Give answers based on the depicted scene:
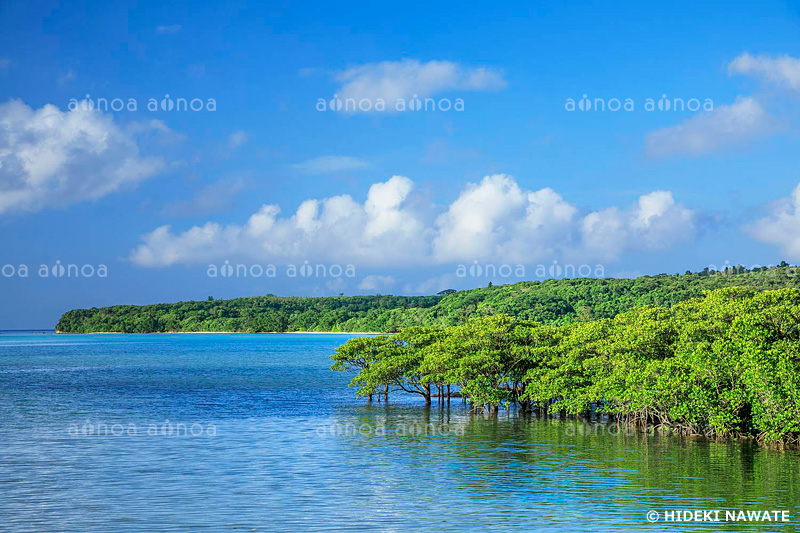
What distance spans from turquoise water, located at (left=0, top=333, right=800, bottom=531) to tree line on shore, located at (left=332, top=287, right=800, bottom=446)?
1.87m

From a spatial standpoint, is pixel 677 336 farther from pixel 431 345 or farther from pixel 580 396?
pixel 431 345

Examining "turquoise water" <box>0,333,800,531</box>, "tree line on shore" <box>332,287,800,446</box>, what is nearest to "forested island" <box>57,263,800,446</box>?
"tree line on shore" <box>332,287,800,446</box>

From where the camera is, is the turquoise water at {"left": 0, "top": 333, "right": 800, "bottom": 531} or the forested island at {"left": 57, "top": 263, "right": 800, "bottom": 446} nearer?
the turquoise water at {"left": 0, "top": 333, "right": 800, "bottom": 531}

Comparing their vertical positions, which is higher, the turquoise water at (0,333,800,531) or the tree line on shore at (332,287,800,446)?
the tree line on shore at (332,287,800,446)

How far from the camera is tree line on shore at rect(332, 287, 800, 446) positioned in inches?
1487

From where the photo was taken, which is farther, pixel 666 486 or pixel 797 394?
pixel 797 394

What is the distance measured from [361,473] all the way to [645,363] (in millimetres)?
18471

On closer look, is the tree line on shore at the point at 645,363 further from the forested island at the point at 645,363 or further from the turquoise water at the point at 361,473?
the turquoise water at the point at 361,473

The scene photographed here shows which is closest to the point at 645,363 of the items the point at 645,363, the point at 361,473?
the point at 645,363

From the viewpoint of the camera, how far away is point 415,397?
70.5 m

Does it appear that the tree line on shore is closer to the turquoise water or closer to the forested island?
the forested island

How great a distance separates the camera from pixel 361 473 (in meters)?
35.2

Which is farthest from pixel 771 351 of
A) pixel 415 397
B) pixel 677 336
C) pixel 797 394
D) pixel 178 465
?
pixel 415 397

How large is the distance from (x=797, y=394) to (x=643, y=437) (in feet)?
34.0
